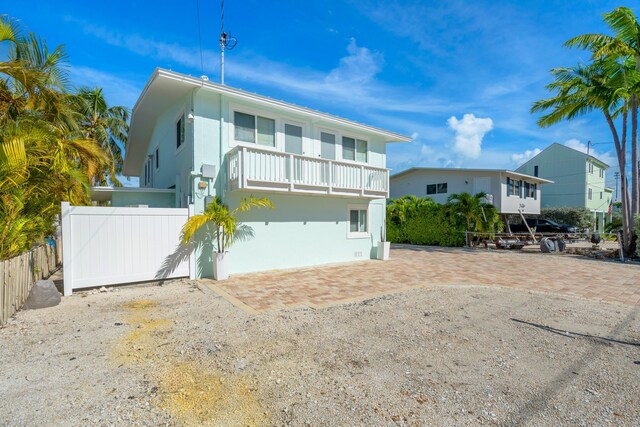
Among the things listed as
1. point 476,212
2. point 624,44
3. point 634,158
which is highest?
point 624,44

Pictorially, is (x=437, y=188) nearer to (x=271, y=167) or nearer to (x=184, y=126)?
(x=271, y=167)

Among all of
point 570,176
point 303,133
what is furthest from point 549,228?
point 303,133

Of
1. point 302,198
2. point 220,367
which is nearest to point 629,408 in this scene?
point 220,367

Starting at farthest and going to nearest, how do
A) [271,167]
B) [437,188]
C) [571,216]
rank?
Result: [571,216] < [437,188] < [271,167]

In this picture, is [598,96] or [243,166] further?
[598,96]

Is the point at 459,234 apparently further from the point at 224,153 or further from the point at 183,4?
the point at 183,4

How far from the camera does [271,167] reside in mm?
8836

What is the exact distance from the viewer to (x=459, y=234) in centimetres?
1755

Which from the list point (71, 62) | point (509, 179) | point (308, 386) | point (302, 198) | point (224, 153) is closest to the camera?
point (308, 386)

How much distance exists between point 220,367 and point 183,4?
10.4 m

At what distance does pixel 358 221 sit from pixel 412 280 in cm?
413

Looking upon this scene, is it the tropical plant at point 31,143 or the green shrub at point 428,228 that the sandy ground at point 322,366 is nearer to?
the tropical plant at point 31,143

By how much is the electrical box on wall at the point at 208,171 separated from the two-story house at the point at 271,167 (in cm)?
3

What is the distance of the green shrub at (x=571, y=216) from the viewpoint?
27.8m
